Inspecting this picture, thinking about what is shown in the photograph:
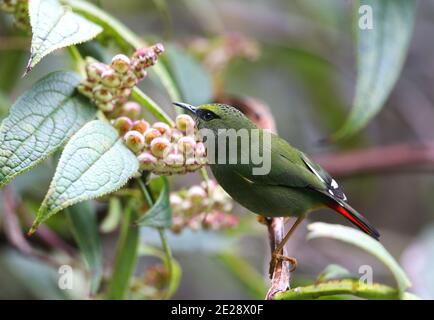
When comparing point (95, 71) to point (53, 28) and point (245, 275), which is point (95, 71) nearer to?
point (53, 28)

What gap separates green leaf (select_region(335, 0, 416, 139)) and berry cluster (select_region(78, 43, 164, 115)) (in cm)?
64

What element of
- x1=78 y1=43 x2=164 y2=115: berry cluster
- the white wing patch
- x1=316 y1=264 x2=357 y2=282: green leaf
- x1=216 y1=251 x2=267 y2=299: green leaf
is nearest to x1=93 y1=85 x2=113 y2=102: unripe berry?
x1=78 y1=43 x2=164 y2=115: berry cluster

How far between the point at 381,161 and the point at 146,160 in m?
1.67

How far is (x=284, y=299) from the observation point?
1.28 metres

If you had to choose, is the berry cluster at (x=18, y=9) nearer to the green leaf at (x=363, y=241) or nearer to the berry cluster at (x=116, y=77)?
the berry cluster at (x=116, y=77)

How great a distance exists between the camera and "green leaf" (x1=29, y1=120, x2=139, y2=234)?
3.73 ft

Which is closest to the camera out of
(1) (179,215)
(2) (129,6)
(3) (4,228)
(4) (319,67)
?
(1) (179,215)

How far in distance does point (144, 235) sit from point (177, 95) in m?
0.62

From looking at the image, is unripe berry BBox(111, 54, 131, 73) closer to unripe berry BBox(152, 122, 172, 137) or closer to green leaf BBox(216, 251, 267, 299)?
unripe berry BBox(152, 122, 172, 137)

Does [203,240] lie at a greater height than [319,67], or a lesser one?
lesser

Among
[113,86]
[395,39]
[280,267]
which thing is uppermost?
[395,39]

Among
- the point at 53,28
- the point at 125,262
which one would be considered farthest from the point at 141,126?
the point at 125,262
